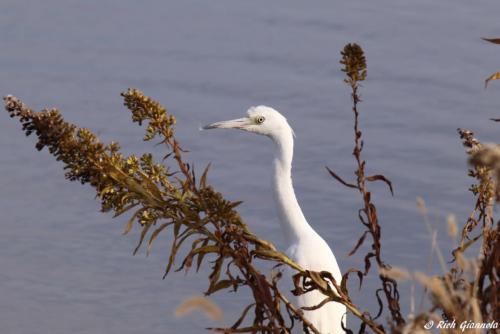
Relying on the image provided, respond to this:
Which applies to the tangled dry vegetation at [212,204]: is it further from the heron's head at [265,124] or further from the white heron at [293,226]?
the heron's head at [265,124]

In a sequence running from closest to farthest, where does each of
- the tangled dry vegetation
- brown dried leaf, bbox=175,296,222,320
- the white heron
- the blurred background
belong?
1. brown dried leaf, bbox=175,296,222,320
2. the tangled dry vegetation
3. the white heron
4. the blurred background

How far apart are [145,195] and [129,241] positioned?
5017 millimetres

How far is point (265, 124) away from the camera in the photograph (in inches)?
252

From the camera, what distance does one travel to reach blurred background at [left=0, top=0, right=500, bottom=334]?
Result: 7.54 metres

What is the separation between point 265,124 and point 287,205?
53 cm

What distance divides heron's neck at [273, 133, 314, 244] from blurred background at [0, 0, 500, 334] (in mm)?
966

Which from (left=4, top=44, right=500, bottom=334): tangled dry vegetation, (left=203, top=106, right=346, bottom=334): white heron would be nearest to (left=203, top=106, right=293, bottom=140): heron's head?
(left=203, top=106, right=346, bottom=334): white heron

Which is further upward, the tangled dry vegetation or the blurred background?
the blurred background

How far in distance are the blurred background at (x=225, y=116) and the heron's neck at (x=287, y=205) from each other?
0.97 metres

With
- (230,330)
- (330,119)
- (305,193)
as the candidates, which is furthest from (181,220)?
(330,119)

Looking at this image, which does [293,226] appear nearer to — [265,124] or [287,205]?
[287,205]

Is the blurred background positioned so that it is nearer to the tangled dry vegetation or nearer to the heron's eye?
the heron's eye

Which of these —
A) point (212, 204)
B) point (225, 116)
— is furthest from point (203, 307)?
point (225, 116)

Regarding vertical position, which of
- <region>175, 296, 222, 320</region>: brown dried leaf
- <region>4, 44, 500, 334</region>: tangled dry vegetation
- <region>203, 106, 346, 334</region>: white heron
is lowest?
<region>175, 296, 222, 320</region>: brown dried leaf
